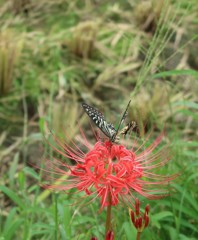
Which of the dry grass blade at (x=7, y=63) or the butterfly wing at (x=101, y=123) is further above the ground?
the butterfly wing at (x=101, y=123)

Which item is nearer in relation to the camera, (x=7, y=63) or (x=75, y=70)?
(x=7, y=63)

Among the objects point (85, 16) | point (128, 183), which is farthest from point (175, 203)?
point (85, 16)

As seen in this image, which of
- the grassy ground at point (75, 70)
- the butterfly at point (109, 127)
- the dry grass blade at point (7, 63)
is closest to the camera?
the butterfly at point (109, 127)

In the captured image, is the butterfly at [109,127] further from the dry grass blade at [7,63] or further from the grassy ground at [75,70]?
the dry grass blade at [7,63]

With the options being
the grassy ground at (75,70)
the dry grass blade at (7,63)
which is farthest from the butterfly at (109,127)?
the dry grass blade at (7,63)

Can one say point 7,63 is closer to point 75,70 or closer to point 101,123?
point 75,70

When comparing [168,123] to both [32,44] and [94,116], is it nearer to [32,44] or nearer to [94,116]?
[32,44]

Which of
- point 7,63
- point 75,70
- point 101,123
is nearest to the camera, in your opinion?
point 101,123

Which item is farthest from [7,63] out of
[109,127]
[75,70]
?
[109,127]

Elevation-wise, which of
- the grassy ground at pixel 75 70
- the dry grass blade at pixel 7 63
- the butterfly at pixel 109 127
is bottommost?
the grassy ground at pixel 75 70

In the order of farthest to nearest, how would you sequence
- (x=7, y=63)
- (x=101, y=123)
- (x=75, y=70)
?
(x=75, y=70)
(x=7, y=63)
(x=101, y=123)

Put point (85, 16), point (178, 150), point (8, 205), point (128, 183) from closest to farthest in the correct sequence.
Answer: point (128, 183) → point (178, 150) → point (8, 205) → point (85, 16)
